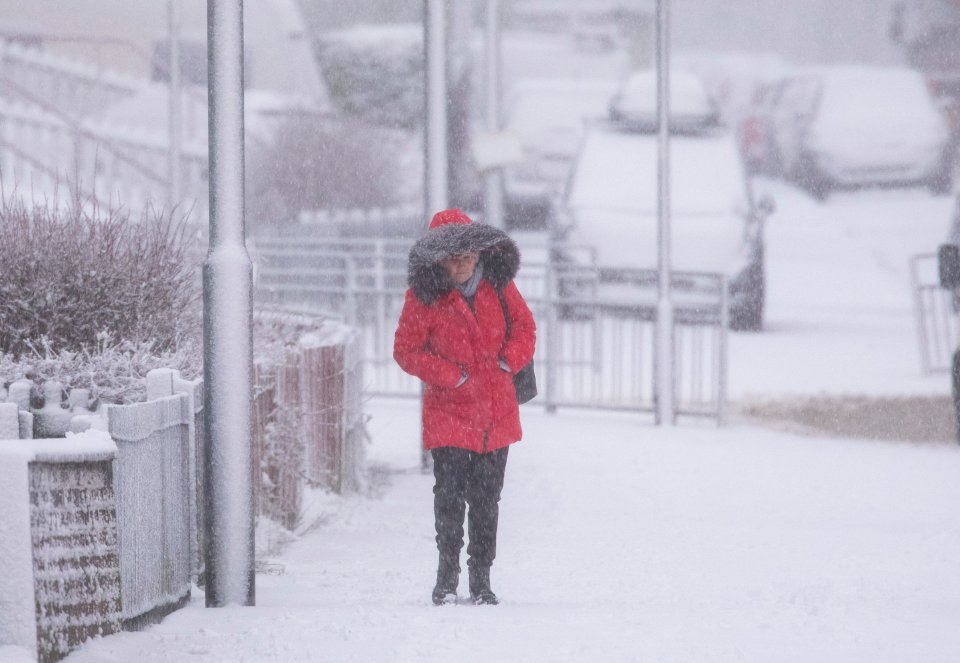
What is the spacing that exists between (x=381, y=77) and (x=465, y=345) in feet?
92.4

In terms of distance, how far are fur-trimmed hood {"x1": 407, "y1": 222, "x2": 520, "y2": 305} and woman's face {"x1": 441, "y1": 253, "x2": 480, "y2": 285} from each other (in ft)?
0.06

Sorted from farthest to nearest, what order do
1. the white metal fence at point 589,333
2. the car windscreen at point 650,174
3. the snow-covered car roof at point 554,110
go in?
the snow-covered car roof at point 554,110, the car windscreen at point 650,174, the white metal fence at point 589,333

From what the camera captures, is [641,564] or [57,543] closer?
→ [57,543]

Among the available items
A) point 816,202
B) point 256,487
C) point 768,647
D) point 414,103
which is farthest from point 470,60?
point 768,647

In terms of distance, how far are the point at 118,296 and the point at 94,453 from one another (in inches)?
71.1

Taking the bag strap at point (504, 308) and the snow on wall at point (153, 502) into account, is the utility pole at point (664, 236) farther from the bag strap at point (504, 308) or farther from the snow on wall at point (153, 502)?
the snow on wall at point (153, 502)

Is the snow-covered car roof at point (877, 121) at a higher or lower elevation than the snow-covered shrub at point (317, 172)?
higher

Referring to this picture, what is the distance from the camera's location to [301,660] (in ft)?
16.9

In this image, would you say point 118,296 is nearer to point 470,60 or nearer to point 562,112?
point 562,112

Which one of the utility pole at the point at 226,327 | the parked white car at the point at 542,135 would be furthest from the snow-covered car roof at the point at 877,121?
the utility pole at the point at 226,327

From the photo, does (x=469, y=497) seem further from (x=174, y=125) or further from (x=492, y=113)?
(x=174, y=125)

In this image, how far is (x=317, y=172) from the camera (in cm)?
2342

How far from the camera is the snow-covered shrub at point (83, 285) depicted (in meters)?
6.65

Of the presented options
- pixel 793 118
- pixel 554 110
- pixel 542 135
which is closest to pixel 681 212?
pixel 542 135
